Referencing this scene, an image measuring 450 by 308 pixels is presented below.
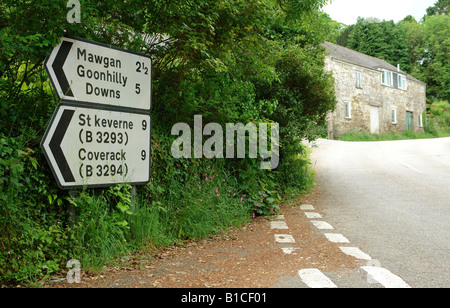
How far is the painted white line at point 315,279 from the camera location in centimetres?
416

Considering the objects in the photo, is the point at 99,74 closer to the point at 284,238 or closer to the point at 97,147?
the point at 97,147

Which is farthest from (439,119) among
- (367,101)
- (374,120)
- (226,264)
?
(226,264)

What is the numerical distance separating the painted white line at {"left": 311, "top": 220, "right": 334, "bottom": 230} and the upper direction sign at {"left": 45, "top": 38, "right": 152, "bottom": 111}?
389 cm

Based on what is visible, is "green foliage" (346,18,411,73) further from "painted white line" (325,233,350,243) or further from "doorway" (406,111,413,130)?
"painted white line" (325,233,350,243)

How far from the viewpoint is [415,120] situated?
4394cm

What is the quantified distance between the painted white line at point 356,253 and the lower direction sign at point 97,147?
304 centimetres

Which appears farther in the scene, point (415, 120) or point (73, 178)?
point (415, 120)

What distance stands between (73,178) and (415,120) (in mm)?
45675

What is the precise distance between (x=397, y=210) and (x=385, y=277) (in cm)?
463

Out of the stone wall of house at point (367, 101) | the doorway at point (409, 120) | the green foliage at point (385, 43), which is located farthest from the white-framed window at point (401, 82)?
the green foliage at point (385, 43)

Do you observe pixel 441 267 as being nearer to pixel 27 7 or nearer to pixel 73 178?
pixel 73 178

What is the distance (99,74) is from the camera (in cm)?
512

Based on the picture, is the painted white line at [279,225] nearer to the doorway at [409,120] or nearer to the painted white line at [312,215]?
the painted white line at [312,215]
